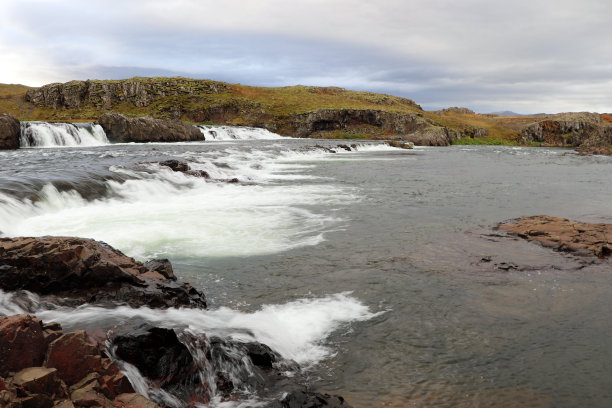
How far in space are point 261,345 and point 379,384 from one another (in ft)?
4.68

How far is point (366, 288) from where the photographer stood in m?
7.78

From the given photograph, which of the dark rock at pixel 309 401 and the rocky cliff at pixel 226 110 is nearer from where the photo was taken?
the dark rock at pixel 309 401

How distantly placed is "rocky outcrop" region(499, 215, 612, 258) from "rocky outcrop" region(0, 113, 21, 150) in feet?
129

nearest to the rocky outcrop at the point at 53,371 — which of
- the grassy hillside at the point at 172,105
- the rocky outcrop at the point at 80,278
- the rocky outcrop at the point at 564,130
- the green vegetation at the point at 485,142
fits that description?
the rocky outcrop at the point at 80,278

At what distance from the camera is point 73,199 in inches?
588

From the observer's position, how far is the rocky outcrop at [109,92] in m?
88.6

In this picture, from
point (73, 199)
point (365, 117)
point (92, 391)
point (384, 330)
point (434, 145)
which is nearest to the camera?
point (92, 391)

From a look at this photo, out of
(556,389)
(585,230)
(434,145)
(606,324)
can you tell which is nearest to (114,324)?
(556,389)

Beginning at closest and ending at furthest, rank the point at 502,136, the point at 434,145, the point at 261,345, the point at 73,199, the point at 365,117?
the point at 261,345 < the point at 73,199 < the point at 434,145 < the point at 365,117 < the point at 502,136

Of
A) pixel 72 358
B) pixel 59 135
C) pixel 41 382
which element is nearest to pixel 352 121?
pixel 59 135

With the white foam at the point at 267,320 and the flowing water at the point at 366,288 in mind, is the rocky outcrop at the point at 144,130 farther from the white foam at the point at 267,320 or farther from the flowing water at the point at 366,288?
the white foam at the point at 267,320

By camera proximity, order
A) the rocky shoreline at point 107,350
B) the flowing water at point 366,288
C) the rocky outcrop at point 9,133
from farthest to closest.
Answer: the rocky outcrop at point 9,133, the flowing water at point 366,288, the rocky shoreline at point 107,350

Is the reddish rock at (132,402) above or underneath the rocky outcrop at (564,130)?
underneath

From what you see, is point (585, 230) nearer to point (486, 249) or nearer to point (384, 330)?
point (486, 249)
